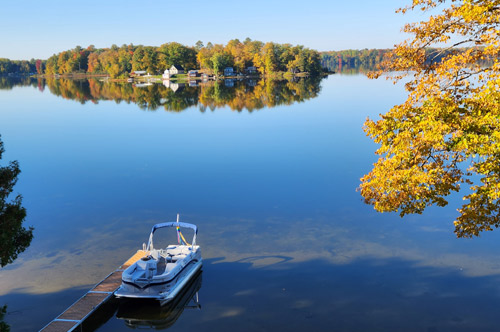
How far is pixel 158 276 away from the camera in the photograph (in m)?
21.9

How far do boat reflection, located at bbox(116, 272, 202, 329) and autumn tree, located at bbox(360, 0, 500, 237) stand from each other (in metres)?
11.2

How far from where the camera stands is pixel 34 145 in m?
60.7

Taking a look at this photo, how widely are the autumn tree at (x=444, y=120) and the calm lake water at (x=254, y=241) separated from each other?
765cm

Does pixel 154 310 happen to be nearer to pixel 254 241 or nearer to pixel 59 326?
pixel 59 326

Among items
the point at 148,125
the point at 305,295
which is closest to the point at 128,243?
the point at 305,295

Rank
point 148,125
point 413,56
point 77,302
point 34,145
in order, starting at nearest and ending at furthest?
point 413,56 < point 77,302 < point 34,145 < point 148,125

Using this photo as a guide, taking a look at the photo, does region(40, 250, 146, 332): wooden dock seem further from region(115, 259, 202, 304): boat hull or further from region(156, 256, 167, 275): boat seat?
region(156, 256, 167, 275): boat seat

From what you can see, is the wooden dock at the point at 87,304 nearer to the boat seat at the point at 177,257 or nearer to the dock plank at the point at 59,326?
the dock plank at the point at 59,326

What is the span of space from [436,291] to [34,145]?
2200 inches

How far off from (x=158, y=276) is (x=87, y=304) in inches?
137

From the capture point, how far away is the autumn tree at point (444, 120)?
13.4 metres

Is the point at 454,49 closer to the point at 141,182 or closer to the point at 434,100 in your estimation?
the point at 434,100

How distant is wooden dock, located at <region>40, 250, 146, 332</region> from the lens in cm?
1889

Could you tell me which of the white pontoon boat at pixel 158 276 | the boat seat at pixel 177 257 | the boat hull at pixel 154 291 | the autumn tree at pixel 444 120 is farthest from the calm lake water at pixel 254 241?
the autumn tree at pixel 444 120
